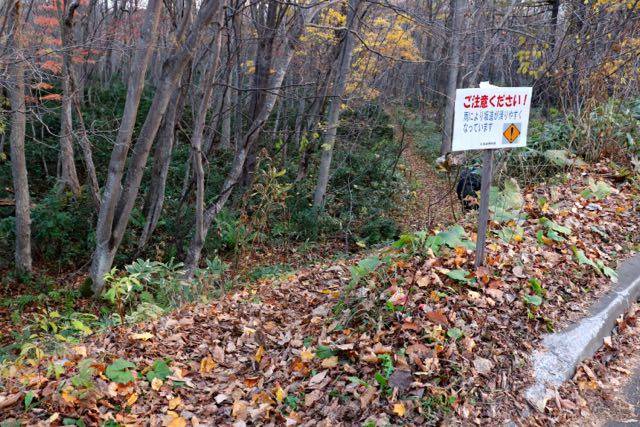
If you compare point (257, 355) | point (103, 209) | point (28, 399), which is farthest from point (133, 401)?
point (103, 209)

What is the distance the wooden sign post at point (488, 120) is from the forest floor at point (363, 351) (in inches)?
29.2

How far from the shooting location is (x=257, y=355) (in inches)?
147

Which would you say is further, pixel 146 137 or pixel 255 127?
pixel 255 127

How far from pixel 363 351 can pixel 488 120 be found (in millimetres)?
1974

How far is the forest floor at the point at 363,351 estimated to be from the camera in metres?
2.99

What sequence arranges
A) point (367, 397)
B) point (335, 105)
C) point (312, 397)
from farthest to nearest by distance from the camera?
point (335, 105)
point (312, 397)
point (367, 397)

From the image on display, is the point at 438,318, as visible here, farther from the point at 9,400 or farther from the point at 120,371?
the point at 9,400

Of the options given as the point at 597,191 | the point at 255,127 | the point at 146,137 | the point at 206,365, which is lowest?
the point at 206,365

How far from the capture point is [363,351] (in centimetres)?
330

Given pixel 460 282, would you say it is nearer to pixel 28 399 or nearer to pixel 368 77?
pixel 28 399

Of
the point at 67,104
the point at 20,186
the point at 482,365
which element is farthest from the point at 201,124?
the point at 482,365

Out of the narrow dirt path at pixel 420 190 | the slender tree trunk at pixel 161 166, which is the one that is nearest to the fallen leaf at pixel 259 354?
the slender tree trunk at pixel 161 166

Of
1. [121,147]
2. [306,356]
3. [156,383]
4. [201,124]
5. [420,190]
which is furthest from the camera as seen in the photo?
[420,190]

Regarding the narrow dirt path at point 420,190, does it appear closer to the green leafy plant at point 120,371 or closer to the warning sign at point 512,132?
the warning sign at point 512,132
